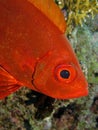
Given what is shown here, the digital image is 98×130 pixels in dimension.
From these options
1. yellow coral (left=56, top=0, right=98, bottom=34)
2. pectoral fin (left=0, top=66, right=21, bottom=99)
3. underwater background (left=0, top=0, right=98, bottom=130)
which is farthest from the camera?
underwater background (left=0, top=0, right=98, bottom=130)

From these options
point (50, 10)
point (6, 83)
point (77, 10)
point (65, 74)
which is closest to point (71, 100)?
point (77, 10)

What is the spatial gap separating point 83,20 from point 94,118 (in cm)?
192

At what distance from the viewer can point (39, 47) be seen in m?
2.32

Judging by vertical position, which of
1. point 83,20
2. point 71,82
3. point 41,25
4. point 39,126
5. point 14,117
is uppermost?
point 41,25

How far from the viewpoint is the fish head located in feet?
7.49

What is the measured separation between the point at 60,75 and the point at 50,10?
1.71 feet

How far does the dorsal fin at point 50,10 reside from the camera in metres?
2.33

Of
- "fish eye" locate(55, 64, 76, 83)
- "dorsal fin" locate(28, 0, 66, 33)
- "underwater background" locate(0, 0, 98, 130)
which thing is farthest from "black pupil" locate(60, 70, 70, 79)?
"underwater background" locate(0, 0, 98, 130)

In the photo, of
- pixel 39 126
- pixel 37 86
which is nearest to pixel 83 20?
pixel 39 126

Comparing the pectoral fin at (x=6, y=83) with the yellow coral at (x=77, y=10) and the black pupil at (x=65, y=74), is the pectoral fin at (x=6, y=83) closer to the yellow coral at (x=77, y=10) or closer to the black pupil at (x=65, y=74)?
the black pupil at (x=65, y=74)

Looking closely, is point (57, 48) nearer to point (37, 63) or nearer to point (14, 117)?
point (37, 63)

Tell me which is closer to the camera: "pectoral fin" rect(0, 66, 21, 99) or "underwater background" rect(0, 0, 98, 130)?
"pectoral fin" rect(0, 66, 21, 99)

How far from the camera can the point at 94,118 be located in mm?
5039

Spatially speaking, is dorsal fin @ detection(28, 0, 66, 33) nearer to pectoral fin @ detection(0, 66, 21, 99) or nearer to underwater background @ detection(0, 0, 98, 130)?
pectoral fin @ detection(0, 66, 21, 99)
